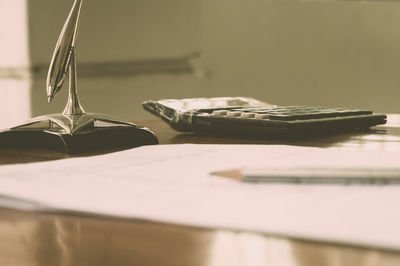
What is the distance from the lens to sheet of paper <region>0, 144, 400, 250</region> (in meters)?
0.30

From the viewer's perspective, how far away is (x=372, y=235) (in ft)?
0.92

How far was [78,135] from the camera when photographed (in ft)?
2.13

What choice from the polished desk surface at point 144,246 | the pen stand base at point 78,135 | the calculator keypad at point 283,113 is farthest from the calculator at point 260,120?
the polished desk surface at point 144,246

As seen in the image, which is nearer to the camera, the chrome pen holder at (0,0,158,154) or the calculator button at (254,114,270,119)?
the chrome pen holder at (0,0,158,154)

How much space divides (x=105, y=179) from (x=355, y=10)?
6.60ft

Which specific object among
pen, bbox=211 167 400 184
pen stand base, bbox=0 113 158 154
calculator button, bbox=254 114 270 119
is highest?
calculator button, bbox=254 114 270 119

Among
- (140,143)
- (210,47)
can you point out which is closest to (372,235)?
(140,143)

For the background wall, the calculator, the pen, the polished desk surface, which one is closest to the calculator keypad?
the calculator

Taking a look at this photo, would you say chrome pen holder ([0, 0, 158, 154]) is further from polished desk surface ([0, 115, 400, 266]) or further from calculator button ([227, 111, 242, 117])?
polished desk surface ([0, 115, 400, 266])

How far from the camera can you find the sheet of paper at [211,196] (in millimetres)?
301

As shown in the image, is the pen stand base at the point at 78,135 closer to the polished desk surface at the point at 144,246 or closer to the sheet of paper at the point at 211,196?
the sheet of paper at the point at 211,196

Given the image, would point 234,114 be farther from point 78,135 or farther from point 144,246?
point 144,246

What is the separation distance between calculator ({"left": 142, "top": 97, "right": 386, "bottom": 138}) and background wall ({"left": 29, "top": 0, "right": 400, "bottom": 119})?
76cm

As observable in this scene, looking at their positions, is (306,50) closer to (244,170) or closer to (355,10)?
(355,10)
